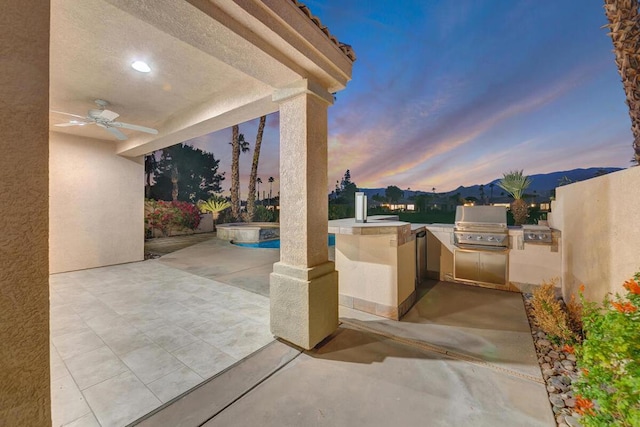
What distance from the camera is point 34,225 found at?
0.99 m

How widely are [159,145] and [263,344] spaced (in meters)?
5.08

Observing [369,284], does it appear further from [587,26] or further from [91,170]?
[587,26]

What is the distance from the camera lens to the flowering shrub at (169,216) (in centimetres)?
1084

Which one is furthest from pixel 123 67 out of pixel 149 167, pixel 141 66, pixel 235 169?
pixel 149 167

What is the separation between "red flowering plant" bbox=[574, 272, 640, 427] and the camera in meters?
1.02

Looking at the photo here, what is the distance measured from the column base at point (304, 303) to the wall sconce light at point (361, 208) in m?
1.15

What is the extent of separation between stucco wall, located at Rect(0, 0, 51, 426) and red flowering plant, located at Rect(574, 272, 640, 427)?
8.02ft

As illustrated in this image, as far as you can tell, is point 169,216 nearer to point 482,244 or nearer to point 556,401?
point 482,244

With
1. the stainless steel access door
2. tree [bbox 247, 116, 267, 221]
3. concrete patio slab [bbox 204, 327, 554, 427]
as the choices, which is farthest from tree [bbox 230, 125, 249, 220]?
concrete patio slab [bbox 204, 327, 554, 427]

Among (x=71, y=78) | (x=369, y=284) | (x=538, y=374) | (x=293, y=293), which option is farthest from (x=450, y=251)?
(x=71, y=78)

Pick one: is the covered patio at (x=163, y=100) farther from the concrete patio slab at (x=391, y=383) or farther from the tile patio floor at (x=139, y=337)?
the concrete patio slab at (x=391, y=383)

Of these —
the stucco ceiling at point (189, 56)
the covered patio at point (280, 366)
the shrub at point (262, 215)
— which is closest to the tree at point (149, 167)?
the shrub at point (262, 215)

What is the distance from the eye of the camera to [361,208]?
143 inches

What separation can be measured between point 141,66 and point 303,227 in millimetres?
2697
